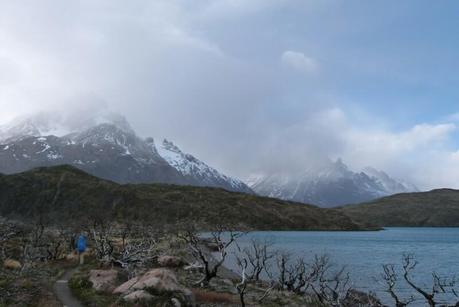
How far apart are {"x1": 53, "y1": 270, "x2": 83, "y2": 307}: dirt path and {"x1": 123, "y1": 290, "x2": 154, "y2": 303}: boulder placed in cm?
339

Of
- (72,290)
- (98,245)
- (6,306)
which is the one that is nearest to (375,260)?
(98,245)

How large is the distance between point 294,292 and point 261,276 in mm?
20086

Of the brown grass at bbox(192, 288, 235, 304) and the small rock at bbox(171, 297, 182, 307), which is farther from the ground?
the small rock at bbox(171, 297, 182, 307)

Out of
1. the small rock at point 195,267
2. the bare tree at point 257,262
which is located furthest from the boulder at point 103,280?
the bare tree at point 257,262

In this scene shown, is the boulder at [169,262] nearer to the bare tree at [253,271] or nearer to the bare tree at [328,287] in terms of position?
the bare tree at [253,271]

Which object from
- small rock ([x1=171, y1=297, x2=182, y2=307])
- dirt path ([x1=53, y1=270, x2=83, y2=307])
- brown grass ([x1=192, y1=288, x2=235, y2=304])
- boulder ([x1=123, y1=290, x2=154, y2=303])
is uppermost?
boulder ([x1=123, y1=290, x2=154, y2=303])

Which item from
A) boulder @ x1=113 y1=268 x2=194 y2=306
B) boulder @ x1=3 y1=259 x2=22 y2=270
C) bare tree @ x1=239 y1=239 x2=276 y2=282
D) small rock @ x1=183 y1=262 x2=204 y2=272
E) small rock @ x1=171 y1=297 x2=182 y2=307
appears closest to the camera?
small rock @ x1=171 y1=297 x2=182 y2=307

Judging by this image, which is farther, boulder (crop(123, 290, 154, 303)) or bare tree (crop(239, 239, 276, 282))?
bare tree (crop(239, 239, 276, 282))

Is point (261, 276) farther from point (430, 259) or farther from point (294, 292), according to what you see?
point (430, 259)

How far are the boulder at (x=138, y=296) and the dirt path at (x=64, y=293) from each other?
3386 millimetres

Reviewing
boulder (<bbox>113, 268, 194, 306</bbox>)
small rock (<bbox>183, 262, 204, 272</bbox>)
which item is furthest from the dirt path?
small rock (<bbox>183, 262, 204, 272</bbox>)

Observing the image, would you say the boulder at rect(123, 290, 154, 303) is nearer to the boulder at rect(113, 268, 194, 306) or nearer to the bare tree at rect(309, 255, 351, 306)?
the boulder at rect(113, 268, 194, 306)

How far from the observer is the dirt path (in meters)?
31.5

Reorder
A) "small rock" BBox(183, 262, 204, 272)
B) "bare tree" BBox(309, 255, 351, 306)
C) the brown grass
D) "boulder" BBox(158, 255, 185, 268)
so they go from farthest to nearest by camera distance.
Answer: "boulder" BBox(158, 255, 185, 268), "small rock" BBox(183, 262, 204, 272), "bare tree" BBox(309, 255, 351, 306), the brown grass
